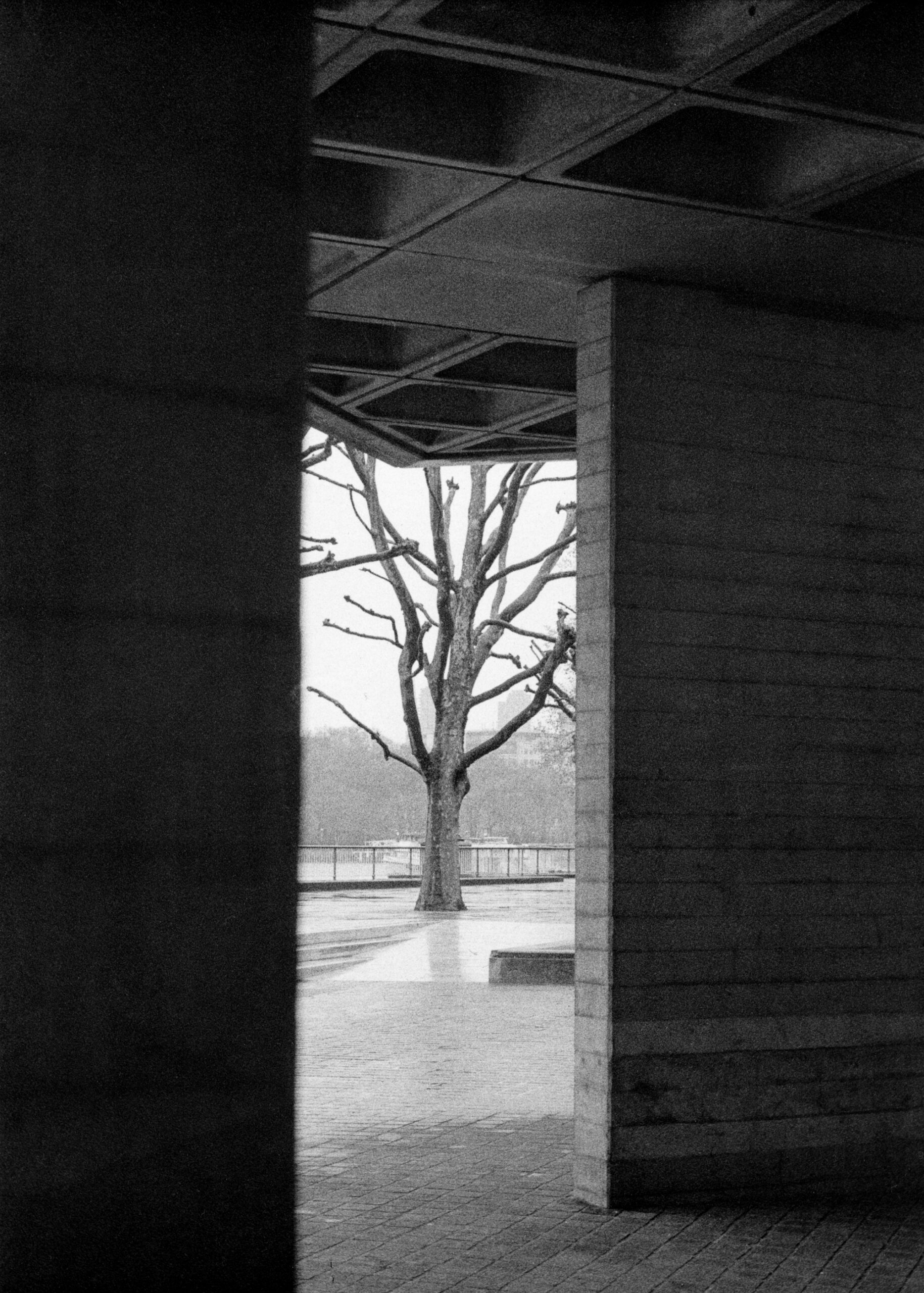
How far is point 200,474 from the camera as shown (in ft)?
12.3

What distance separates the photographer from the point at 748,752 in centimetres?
806

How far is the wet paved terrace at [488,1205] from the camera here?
662cm

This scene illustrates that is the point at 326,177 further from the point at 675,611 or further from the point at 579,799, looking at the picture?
the point at 579,799

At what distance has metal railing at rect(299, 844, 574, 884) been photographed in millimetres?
41844

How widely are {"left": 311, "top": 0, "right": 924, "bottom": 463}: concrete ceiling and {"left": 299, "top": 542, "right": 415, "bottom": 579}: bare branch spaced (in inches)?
692

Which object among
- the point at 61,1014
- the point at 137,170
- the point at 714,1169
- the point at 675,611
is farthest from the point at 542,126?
the point at 714,1169

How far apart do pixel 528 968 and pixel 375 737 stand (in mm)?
14050

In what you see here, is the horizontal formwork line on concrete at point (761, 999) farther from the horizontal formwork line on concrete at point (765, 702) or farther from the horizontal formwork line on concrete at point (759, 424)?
the horizontal formwork line on concrete at point (759, 424)

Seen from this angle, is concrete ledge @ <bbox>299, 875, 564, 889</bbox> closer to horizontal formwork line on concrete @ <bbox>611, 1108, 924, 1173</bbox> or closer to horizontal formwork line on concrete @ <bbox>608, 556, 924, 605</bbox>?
horizontal formwork line on concrete @ <bbox>611, 1108, 924, 1173</bbox>

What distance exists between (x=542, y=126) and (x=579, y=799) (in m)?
3.11

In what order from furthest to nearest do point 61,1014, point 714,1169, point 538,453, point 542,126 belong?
point 538,453 → point 714,1169 → point 542,126 → point 61,1014

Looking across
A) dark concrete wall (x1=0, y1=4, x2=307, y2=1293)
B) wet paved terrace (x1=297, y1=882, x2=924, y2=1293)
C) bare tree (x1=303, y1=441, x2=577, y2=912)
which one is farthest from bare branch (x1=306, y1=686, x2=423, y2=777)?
dark concrete wall (x1=0, y1=4, x2=307, y2=1293)

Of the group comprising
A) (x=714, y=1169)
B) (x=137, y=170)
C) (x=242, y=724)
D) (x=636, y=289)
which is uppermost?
(x=636, y=289)

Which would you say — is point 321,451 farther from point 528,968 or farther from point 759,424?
point 759,424
